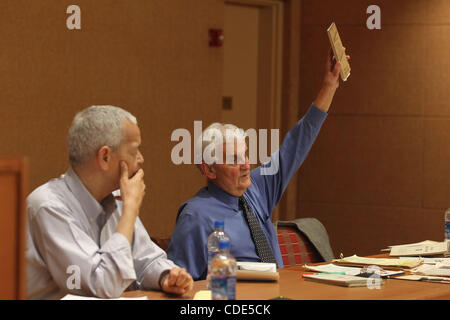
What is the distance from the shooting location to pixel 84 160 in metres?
2.36

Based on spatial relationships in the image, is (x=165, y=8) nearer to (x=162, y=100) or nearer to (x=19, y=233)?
(x=162, y=100)

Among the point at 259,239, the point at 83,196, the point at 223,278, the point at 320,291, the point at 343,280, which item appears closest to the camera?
the point at 223,278

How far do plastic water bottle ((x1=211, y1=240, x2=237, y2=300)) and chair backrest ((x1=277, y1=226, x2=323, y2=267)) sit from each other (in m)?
1.36

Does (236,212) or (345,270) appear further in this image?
(236,212)

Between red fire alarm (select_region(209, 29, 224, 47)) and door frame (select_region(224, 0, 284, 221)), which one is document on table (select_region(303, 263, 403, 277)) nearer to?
red fire alarm (select_region(209, 29, 224, 47))

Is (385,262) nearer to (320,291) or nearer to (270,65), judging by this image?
(320,291)

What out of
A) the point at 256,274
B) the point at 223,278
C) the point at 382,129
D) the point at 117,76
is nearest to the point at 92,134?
the point at 223,278

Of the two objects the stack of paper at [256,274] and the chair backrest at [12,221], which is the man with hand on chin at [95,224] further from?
the chair backrest at [12,221]

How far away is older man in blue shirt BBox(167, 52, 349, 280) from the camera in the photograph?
9.61 feet

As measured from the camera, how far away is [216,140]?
315 centimetres

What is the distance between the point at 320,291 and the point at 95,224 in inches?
31.4

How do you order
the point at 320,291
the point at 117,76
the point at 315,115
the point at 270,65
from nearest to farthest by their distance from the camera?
the point at 320,291
the point at 315,115
the point at 117,76
the point at 270,65

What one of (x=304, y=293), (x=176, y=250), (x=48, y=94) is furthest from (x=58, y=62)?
(x=304, y=293)

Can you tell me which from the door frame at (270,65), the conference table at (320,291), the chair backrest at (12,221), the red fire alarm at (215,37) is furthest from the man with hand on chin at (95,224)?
the door frame at (270,65)
